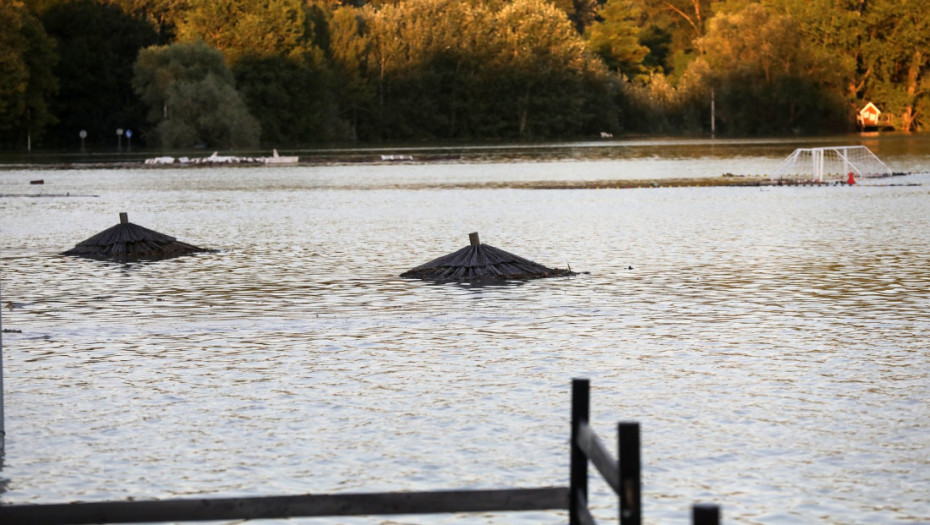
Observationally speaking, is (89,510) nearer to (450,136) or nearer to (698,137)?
(698,137)

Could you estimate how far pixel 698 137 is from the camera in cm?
14562

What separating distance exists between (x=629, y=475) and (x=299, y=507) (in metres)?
1.92

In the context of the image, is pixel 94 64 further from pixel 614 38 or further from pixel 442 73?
pixel 614 38

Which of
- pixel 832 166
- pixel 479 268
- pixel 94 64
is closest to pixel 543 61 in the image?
pixel 94 64

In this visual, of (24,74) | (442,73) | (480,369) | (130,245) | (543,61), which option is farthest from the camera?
(442,73)

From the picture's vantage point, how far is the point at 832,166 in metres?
76.6

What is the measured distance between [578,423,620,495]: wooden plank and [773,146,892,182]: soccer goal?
1915 inches

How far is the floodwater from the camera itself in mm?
10914

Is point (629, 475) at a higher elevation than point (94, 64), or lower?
lower

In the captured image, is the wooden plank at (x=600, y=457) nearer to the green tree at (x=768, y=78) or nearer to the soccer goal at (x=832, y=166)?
the soccer goal at (x=832, y=166)

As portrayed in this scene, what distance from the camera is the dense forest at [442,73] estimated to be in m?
132

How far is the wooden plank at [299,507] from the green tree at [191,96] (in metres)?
112

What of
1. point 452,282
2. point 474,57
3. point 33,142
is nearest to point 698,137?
point 474,57

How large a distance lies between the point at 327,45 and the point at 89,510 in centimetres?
14581
